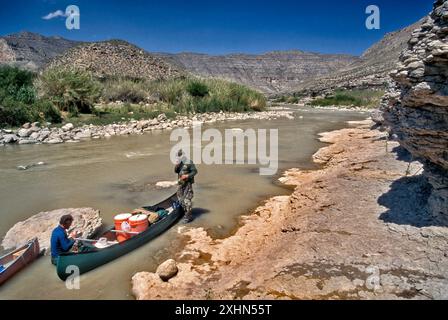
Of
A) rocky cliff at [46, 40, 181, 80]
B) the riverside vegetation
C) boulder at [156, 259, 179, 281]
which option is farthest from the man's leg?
rocky cliff at [46, 40, 181, 80]

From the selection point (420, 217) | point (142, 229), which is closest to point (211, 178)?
point (142, 229)

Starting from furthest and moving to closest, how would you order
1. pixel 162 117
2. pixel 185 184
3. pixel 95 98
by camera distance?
pixel 162 117
pixel 95 98
pixel 185 184

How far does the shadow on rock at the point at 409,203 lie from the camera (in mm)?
5687

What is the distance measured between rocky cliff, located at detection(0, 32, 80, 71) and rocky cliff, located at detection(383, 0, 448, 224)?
255 feet

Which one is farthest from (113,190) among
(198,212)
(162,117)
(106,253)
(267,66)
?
(267,66)

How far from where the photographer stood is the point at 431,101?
4.74 m

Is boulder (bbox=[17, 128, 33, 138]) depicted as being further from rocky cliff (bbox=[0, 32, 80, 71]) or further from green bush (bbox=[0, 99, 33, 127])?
rocky cliff (bbox=[0, 32, 80, 71])

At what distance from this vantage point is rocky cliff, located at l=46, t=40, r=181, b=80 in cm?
4419

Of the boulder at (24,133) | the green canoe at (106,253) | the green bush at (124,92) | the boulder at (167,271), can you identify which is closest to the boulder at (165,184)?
the green canoe at (106,253)

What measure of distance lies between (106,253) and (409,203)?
17.1 feet

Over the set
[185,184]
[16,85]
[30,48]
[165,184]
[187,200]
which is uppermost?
[30,48]

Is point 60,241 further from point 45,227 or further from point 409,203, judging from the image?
point 409,203

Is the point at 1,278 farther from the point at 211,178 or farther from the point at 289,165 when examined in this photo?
the point at 289,165
